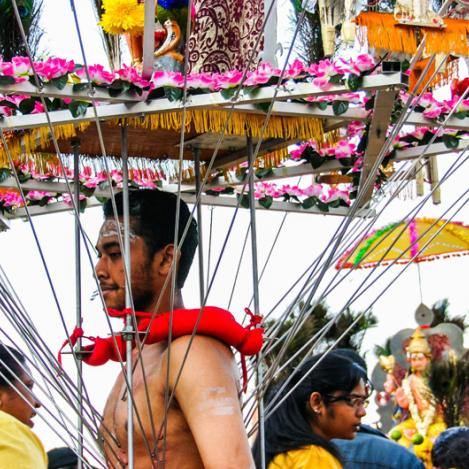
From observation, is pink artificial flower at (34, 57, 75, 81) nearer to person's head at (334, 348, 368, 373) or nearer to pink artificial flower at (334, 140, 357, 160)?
pink artificial flower at (334, 140, 357, 160)

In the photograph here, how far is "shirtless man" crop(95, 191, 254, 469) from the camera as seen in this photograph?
11.2 ft

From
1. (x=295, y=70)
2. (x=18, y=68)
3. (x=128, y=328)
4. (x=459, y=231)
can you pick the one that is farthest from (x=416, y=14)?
(x=459, y=231)

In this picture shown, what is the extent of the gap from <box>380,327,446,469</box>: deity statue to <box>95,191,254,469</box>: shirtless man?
10.1m

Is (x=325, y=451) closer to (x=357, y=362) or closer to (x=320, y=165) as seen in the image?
(x=357, y=362)

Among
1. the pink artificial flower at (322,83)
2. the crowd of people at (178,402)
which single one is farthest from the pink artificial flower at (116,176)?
the pink artificial flower at (322,83)

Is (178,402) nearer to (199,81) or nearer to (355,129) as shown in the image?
(199,81)

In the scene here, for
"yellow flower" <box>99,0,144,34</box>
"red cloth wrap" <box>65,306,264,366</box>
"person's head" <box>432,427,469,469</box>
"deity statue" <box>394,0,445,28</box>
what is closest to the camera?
"red cloth wrap" <box>65,306,264,366</box>

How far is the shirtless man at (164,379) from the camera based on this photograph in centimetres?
341

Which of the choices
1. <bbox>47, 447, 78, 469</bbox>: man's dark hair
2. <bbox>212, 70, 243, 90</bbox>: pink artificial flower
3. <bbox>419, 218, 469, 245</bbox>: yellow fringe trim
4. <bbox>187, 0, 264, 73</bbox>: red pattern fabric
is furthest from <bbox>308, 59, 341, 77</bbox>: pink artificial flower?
<bbox>419, 218, 469, 245</bbox>: yellow fringe trim

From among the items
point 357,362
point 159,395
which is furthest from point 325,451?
point 159,395

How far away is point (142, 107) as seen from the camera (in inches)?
147

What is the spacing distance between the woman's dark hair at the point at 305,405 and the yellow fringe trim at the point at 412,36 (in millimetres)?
1254

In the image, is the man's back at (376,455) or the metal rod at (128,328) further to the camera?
the man's back at (376,455)

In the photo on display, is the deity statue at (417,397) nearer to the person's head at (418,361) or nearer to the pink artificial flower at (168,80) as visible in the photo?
the person's head at (418,361)
